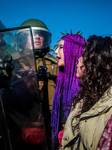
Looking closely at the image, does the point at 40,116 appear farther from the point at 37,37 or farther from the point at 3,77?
the point at 37,37

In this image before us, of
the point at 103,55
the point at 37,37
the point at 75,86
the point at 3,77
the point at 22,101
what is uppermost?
the point at 37,37

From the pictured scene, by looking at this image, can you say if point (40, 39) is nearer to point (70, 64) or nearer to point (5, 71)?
point (70, 64)

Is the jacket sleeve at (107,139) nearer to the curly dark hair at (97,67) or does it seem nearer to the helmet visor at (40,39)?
the curly dark hair at (97,67)

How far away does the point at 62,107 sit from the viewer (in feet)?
5.91

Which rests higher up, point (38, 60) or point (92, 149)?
point (38, 60)

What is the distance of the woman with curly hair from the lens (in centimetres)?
89

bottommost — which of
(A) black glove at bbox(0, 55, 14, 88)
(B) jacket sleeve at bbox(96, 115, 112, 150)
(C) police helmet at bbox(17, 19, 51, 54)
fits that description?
(B) jacket sleeve at bbox(96, 115, 112, 150)

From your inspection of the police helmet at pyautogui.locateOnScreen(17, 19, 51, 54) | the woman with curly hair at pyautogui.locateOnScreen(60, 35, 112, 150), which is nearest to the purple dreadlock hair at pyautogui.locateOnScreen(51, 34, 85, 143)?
the woman with curly hair at pyautogui.locateOnScreen(60, 35, 112, 150)

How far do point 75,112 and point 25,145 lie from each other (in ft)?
2.33

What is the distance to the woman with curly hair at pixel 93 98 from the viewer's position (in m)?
0.89

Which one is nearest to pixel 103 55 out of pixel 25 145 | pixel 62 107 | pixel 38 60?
pixel 62 107

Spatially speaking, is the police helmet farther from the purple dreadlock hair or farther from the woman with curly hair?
the woman with curly hair

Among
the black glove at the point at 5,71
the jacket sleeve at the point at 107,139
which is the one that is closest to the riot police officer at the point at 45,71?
the black glove at the point at 5,71

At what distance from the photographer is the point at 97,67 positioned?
1089mm
